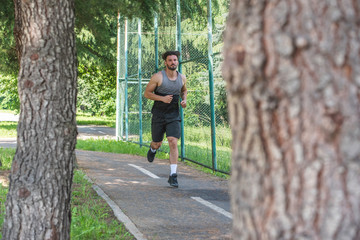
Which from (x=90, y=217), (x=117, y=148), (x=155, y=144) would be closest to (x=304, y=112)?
(x=90, y=217)

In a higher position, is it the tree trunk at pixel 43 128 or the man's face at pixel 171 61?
the man's face at pixel 171 61

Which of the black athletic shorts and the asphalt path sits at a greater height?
the black athletic shorts

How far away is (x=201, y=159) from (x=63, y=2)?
8.10 m

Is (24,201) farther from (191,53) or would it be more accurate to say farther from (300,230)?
(191,53)

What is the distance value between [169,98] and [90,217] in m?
3.18

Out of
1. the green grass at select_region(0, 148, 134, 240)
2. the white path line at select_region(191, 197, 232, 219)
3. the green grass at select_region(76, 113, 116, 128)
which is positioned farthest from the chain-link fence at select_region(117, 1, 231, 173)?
the green grass at select_region(76, 113, 116, 128)

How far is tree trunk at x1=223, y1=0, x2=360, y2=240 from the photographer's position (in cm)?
171

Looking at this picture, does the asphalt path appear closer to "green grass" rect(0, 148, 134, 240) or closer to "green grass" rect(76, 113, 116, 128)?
"green grass" rect(0, 148, 134, 240)

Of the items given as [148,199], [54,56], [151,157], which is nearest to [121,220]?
[148,199]

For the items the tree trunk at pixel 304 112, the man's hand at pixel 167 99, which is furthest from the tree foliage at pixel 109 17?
the tree trunk at pixel 304 112

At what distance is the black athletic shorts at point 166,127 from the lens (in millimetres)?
9266

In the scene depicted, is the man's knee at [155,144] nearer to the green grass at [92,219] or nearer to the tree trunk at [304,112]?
the green grass at [92,219]

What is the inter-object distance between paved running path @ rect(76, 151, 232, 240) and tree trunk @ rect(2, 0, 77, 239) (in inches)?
52.1

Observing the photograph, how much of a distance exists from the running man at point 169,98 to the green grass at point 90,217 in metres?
1.36
